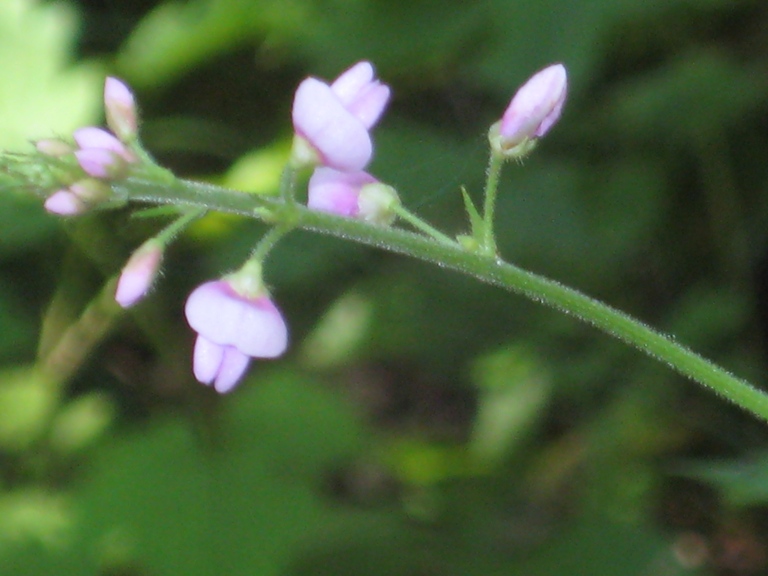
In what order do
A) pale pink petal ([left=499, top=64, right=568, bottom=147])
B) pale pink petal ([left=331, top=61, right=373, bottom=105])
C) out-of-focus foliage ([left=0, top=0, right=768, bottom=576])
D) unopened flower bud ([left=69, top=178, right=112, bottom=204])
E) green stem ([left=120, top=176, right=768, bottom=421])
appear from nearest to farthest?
1. unopened flower bud ([left=69, top=178, right=112, bottom=204])
2. green stem ([left=120, top=176, right=768, bottom=421])
3. pale pink petal ([left=331, top=61, right=373, bottom=105])
4. pale pink petal ([left=499, top=64, right=568, bottom=147])
5. out-of-focus foliage ([left=0, top=0, right=768, bottom=576])

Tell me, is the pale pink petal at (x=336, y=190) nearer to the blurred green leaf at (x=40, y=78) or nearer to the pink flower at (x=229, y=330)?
the pink flower at (x=229, y=330)

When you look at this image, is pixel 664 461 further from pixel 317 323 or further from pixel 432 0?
pixel 432 0

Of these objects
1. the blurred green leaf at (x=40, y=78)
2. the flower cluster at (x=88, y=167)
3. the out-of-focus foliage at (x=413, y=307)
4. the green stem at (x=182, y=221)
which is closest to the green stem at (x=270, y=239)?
the green stem at (x=182, y=221)

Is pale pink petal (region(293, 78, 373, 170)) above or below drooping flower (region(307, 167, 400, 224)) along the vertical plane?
below

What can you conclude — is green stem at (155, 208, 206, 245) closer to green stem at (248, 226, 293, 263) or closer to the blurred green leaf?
green stem at (248, 226, 293, 263)

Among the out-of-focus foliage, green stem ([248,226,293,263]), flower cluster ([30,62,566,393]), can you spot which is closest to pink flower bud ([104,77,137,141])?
flower cluster ([30,62,566,393])
